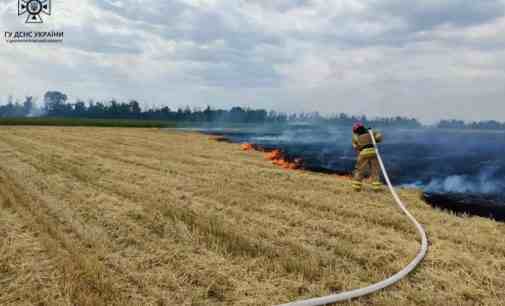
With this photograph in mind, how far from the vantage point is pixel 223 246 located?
500 centimetres

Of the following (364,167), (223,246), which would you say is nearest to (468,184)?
(364,167)

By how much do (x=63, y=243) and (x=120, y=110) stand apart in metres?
114

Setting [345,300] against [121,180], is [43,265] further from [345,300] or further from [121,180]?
[121,180]

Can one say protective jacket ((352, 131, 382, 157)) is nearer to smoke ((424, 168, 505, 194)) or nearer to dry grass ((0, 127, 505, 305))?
dry grass ((0, 127, 505, 305))

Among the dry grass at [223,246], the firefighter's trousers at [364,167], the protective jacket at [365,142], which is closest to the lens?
the dry grass at [223,246]

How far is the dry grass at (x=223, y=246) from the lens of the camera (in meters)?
3.83

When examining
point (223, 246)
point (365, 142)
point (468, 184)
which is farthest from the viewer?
point (468, 184)

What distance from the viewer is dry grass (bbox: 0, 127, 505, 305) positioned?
383 cm

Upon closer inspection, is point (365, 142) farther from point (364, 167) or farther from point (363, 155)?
point (364, 167)

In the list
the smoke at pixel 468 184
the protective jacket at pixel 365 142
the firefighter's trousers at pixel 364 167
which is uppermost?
the protective jacket at pixel 365 142

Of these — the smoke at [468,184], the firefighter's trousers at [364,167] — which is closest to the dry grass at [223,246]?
the firefighter's trousers at [364,167]

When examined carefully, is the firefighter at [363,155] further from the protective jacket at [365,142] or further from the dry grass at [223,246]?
the dry grass at [223,246]

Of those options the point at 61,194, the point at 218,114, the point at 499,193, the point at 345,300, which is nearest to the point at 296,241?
the point at 345,300

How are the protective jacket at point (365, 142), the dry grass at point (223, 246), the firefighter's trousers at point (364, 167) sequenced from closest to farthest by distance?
the dry grass at point (223, 246)
the firefighter's trousers at point (364, 167)
the protective jacket at point (365, 142)
